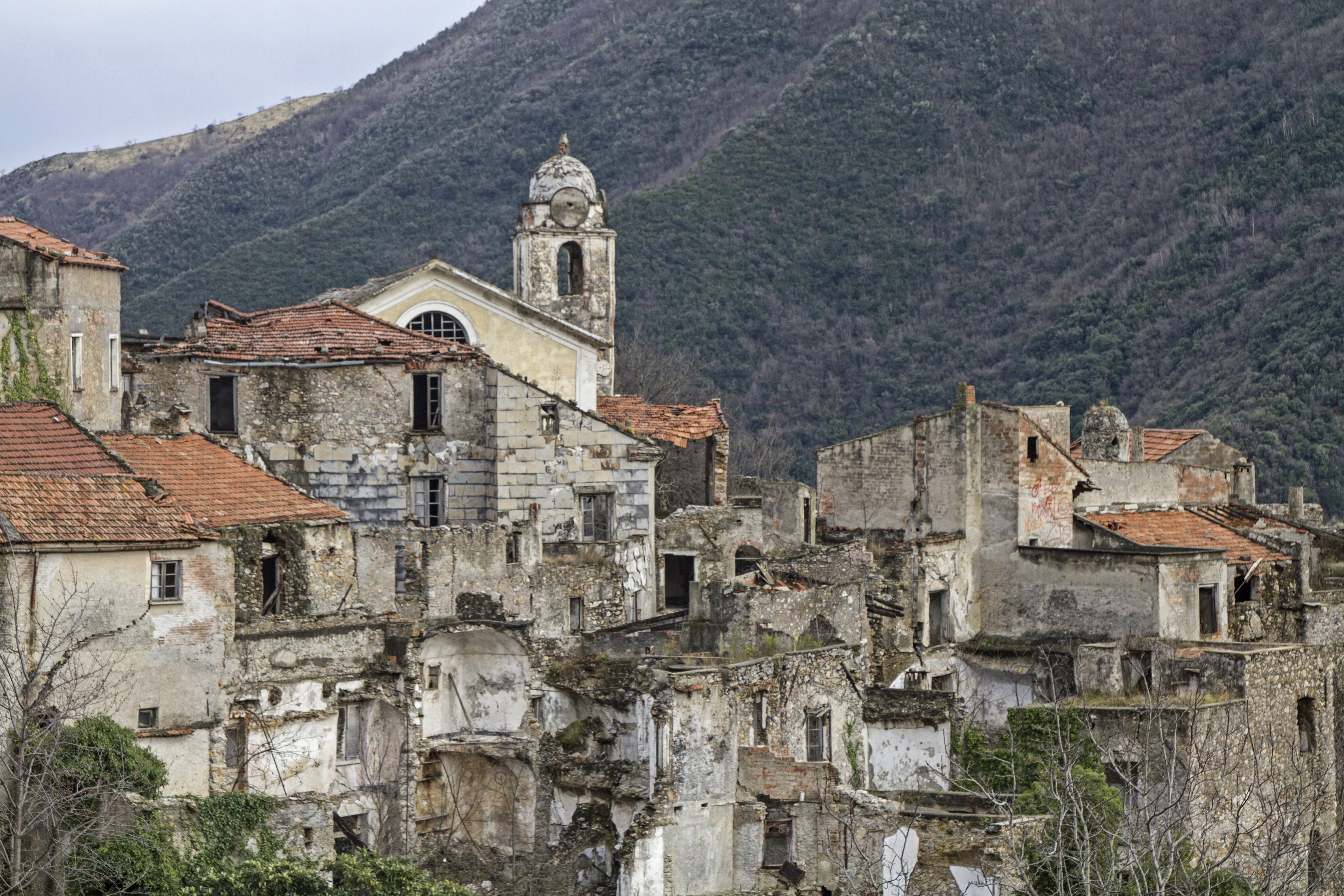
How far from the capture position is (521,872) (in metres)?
36.6

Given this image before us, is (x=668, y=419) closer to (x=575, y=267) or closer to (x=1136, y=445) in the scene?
(x=575, y=267)

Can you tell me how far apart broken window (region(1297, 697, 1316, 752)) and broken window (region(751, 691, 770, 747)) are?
471 inches

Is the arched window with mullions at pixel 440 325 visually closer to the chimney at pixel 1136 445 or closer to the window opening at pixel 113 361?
the window opening at pixel 113 361

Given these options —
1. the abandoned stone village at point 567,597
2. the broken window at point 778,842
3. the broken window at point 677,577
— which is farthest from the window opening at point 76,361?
the broken window at point 778,842

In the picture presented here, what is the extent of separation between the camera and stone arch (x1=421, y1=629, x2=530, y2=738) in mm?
37812

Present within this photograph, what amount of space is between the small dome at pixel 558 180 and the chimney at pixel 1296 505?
66.4 feet

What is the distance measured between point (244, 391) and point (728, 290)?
45.1 meters

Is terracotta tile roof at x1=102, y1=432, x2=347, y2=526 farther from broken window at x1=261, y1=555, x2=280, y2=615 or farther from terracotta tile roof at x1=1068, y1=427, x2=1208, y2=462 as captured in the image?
terracotta tile roof at x1=1068, y1=427, x2=1208, y2=462

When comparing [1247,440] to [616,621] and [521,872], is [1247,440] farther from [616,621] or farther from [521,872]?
[521,872]

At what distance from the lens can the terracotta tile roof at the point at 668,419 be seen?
4822cm

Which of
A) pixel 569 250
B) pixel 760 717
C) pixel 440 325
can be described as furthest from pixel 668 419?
pixel 760 717

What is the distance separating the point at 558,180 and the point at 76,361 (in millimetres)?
17009

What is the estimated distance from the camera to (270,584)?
36312 mm

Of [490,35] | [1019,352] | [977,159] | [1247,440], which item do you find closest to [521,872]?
[1247,440]
